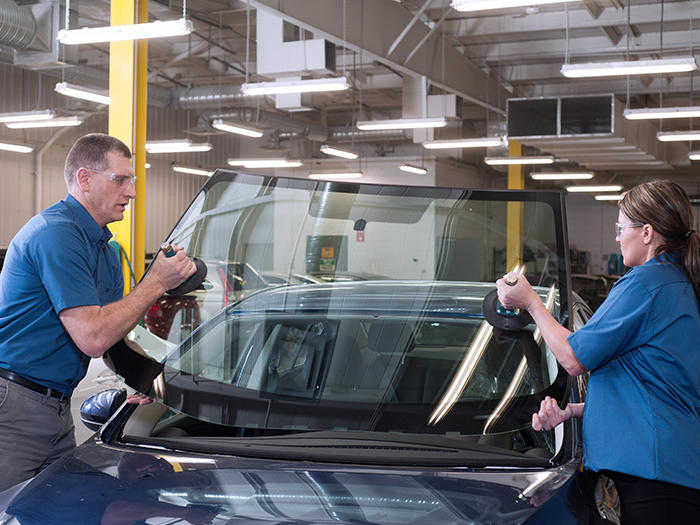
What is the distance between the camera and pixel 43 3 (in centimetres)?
802

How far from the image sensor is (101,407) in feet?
7.41

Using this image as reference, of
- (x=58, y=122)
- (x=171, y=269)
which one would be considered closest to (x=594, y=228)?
(x=58, y=122)

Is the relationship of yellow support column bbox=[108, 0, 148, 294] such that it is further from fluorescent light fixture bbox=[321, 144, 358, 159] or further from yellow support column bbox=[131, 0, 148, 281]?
fluorescent light fixture bbox=[321, 144, 358, 159]

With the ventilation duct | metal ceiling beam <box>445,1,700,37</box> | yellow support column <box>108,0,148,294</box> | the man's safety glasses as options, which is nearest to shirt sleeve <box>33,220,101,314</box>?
the man's safety glasses

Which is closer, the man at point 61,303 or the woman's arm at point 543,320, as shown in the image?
the woman's arm at point 543,320

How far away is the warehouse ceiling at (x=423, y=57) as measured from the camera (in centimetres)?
914

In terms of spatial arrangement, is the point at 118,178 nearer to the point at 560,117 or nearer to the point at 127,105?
the point at 127,105

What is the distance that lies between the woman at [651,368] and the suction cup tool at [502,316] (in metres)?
0.17

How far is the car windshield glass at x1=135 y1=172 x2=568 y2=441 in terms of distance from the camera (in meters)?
2.09

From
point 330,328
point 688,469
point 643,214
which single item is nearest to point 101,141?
point 330,328

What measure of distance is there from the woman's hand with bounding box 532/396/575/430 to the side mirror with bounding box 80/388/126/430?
1218 millimetres

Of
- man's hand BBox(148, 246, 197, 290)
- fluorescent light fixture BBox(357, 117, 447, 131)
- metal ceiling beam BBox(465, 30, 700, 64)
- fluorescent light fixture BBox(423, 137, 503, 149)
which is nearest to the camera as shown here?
man's hand BBox(148, 246, 197, 290)

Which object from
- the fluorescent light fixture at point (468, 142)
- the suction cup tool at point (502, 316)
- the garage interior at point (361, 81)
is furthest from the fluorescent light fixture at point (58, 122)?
the suction cup tool at point (502, 316)

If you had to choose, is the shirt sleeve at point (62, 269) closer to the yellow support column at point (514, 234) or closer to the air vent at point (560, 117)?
the yellow support column at point (514, 234)
